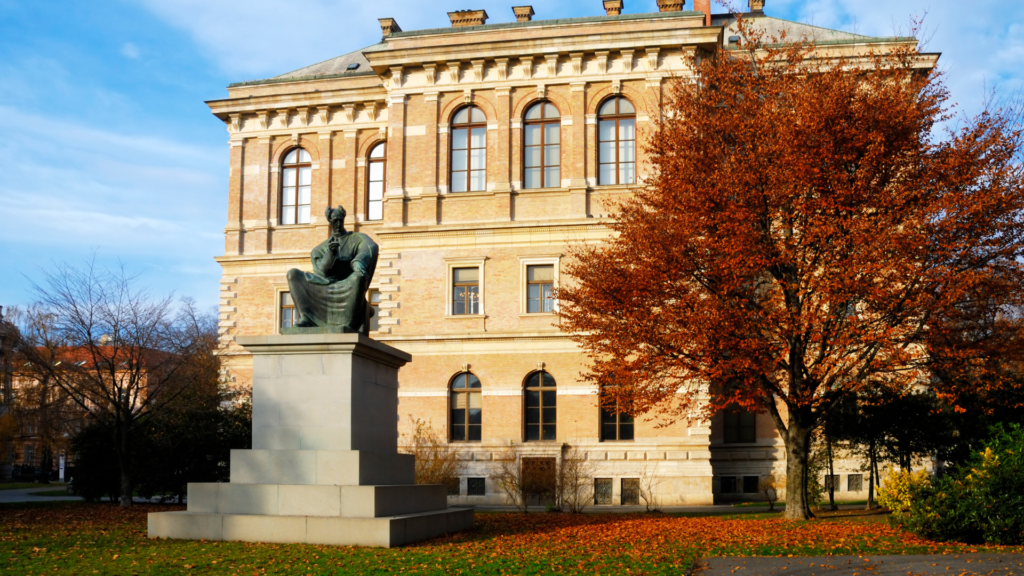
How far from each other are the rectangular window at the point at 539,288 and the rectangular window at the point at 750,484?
30.0 ft

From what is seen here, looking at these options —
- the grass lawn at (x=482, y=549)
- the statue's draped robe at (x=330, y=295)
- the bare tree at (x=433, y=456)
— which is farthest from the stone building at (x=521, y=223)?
the statue's draped robe at (x=330, y=295)

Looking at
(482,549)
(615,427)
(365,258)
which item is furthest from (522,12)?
(482,549)

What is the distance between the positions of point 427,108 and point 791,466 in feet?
61.6

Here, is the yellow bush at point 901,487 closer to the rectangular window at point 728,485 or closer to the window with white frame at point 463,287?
the rectangular window at point 728,485

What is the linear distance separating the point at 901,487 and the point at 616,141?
17.9 meters

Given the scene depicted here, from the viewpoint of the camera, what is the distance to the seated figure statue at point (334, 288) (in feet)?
52.0

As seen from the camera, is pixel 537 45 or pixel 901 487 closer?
pixel 901 487

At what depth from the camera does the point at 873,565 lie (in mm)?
12773

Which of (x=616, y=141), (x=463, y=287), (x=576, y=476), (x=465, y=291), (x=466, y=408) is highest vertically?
(x=616, y=141)

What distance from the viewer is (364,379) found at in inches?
614

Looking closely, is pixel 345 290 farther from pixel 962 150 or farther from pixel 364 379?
pixel 962 150

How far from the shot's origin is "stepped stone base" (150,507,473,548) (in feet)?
45.7

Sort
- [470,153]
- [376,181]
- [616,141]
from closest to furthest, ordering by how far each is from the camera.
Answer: [616,141]
[470,153]
[376,181]

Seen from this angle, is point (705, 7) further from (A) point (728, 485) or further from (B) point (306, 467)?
(B) point (306, 467)
